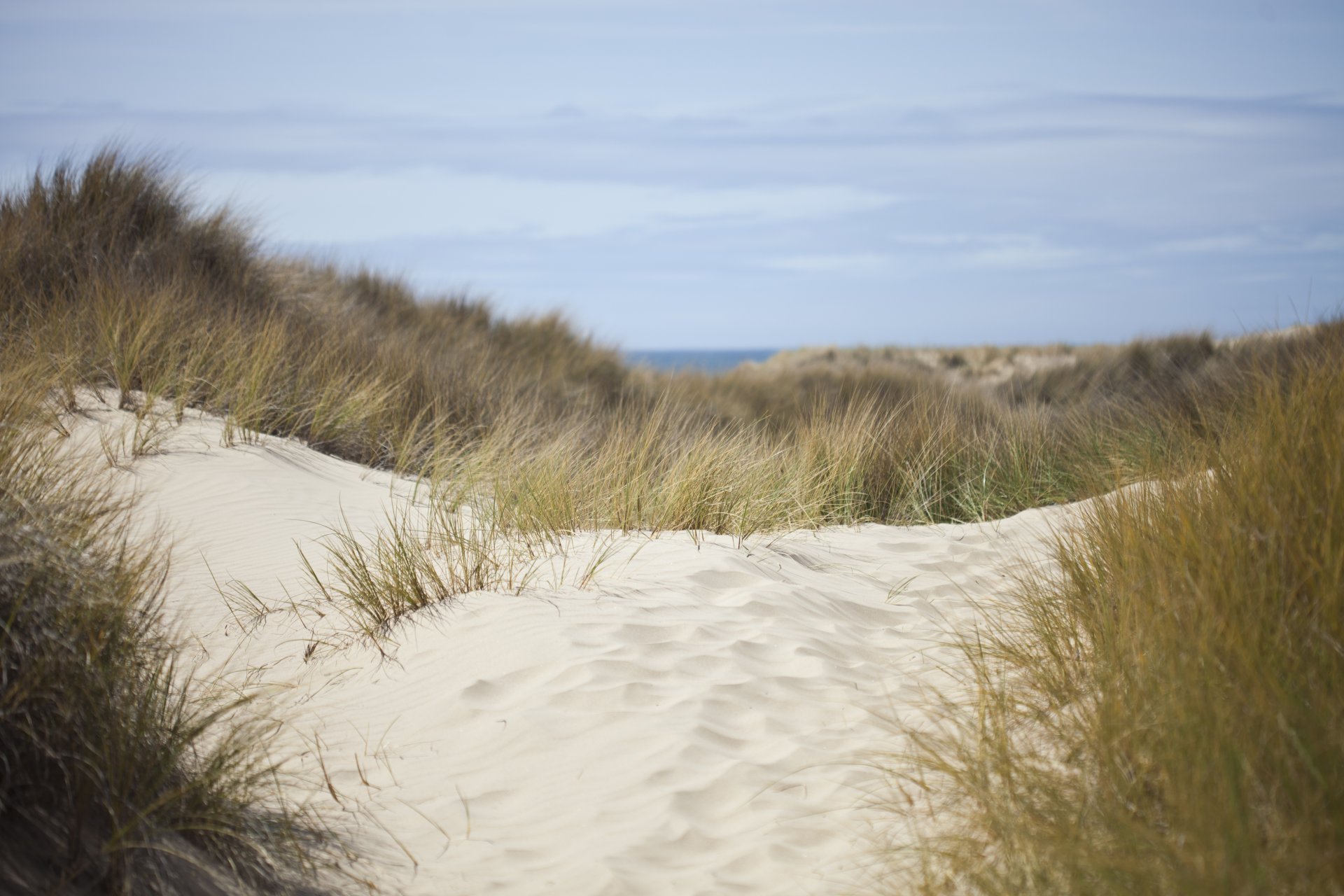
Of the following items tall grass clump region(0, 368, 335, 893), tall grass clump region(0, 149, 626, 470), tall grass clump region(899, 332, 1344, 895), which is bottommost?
tall grass clump region(0, 368, 335, 893)

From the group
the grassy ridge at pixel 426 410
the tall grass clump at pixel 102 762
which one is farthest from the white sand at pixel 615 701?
the grassy ridge at pixel 426 410

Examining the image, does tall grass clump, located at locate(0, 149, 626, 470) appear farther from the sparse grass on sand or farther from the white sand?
the white sand

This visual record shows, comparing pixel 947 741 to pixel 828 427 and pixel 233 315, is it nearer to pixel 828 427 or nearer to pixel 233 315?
pixel 828 427

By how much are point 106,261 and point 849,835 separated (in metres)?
8.99

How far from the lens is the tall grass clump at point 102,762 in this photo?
2066 mm

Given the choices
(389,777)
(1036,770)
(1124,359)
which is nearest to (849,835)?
(1036,770)

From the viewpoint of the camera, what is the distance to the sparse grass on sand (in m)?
2.03

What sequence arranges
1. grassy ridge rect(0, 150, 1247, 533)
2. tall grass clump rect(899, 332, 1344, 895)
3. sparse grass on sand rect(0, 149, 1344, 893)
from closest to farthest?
1. tall grass clump rect(899, 332, 1344, 895)
2. sparse grass on sand rect(0, 149, 1344, 893)
3. grassy ridge rect(0, 150, 1247, 533)

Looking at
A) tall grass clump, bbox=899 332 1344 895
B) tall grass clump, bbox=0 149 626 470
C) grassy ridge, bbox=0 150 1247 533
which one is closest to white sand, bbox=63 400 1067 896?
tall grass clump, bbox=899 332 1344 895

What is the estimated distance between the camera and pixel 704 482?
18.7ft

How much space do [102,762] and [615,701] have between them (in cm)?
163

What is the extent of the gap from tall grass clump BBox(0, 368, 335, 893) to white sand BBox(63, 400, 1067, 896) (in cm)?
24

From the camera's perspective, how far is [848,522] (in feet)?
20.8

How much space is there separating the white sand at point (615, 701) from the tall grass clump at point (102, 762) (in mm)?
238
